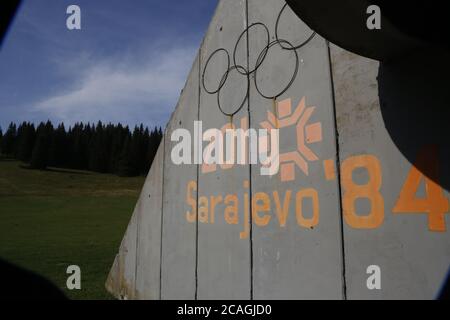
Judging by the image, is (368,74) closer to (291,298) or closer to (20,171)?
(291,298)

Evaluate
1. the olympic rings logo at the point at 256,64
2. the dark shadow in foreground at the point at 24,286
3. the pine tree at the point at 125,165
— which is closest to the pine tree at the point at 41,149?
the pine tree at the point at 125,165

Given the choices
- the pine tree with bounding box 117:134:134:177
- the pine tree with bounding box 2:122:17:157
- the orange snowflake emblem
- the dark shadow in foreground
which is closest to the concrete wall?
the orange snowflake emblem

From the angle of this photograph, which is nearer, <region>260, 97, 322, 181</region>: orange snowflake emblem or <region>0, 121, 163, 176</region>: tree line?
<region>260, 97, 322, 181</region>: orange snowflake emblem

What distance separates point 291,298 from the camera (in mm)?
3746

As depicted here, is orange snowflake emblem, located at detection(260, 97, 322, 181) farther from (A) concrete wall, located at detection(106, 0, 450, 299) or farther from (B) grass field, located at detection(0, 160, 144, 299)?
(B) grass field, located at detection(0, 160, 144, 299)

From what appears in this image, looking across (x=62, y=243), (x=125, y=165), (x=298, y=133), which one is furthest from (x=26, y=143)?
(x=298, y=133)

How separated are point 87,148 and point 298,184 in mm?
84373

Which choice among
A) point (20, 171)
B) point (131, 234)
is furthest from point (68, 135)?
point (131, 234)

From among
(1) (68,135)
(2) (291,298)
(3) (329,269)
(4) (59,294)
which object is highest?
(1) (68,135)

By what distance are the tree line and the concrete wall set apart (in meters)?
65.2

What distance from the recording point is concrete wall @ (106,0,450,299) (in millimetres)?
2795

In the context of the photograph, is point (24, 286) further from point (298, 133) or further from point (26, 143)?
point (26, 143)

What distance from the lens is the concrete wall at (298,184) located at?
279 centimetres

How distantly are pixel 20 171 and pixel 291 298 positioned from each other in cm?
7354
